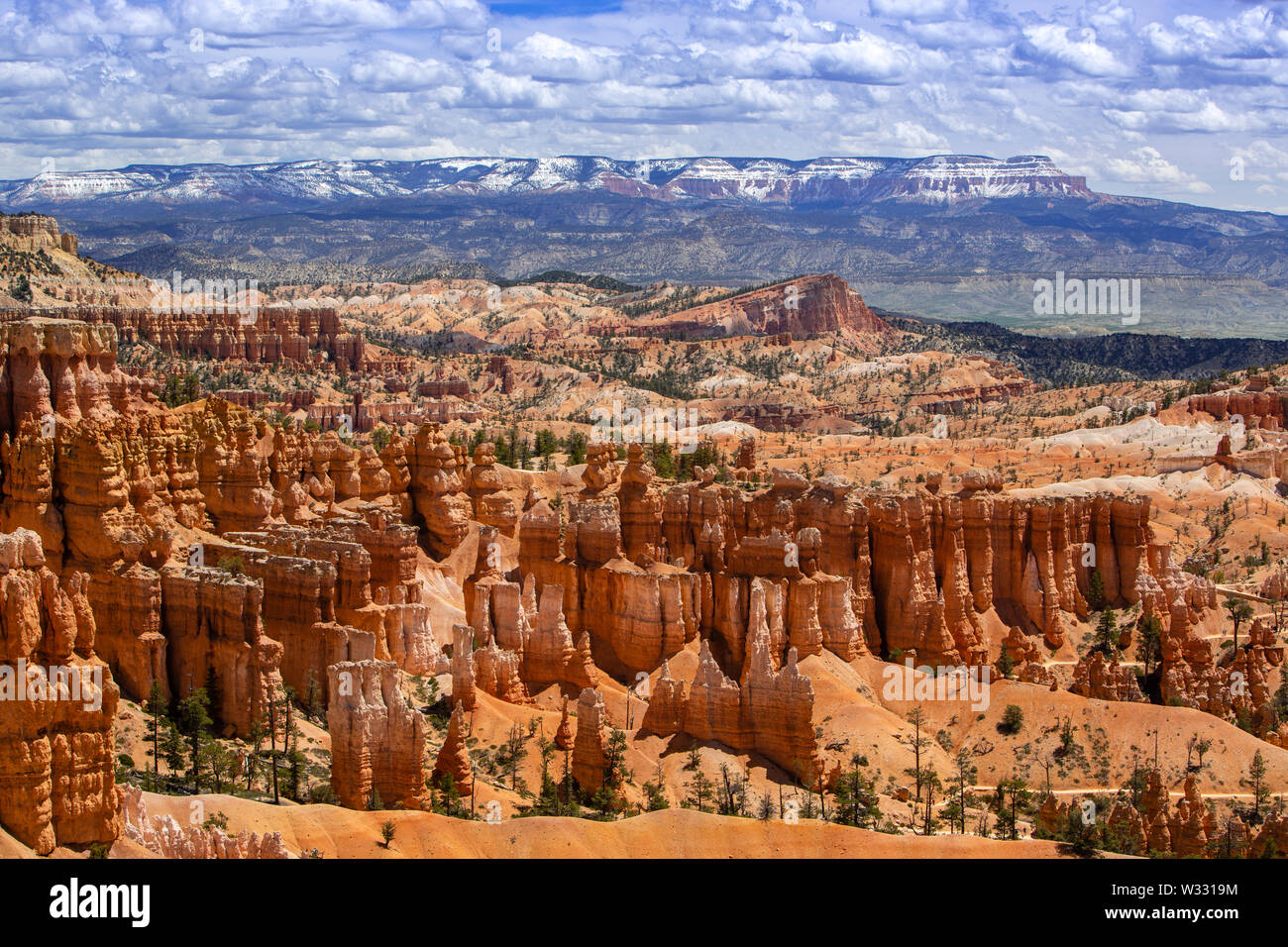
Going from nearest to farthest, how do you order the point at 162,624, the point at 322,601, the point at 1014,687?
the point at 162,624
the point at 322,601
the point at 1014,687

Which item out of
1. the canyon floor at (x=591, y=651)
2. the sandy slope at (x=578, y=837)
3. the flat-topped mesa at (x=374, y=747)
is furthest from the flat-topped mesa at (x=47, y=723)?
the flat-topped mesa at (x=374, y=747)

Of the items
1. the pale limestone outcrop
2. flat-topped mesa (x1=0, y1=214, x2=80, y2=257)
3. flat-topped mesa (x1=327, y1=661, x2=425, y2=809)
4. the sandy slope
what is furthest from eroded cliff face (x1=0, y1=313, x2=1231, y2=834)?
flat-topped mesa (x1=0, y1=214, x2=80, y2=257)

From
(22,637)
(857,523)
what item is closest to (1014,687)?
(857,523)

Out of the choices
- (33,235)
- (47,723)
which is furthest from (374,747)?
(33,235)

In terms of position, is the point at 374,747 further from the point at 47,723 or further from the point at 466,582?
the point at 466,582

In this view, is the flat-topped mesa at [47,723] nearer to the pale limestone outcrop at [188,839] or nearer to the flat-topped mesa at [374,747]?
the pale limestone outcrop at [188,839]

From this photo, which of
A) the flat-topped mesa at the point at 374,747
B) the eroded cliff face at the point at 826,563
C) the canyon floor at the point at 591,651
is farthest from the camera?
the eroded cliff face at the point at 826,563
